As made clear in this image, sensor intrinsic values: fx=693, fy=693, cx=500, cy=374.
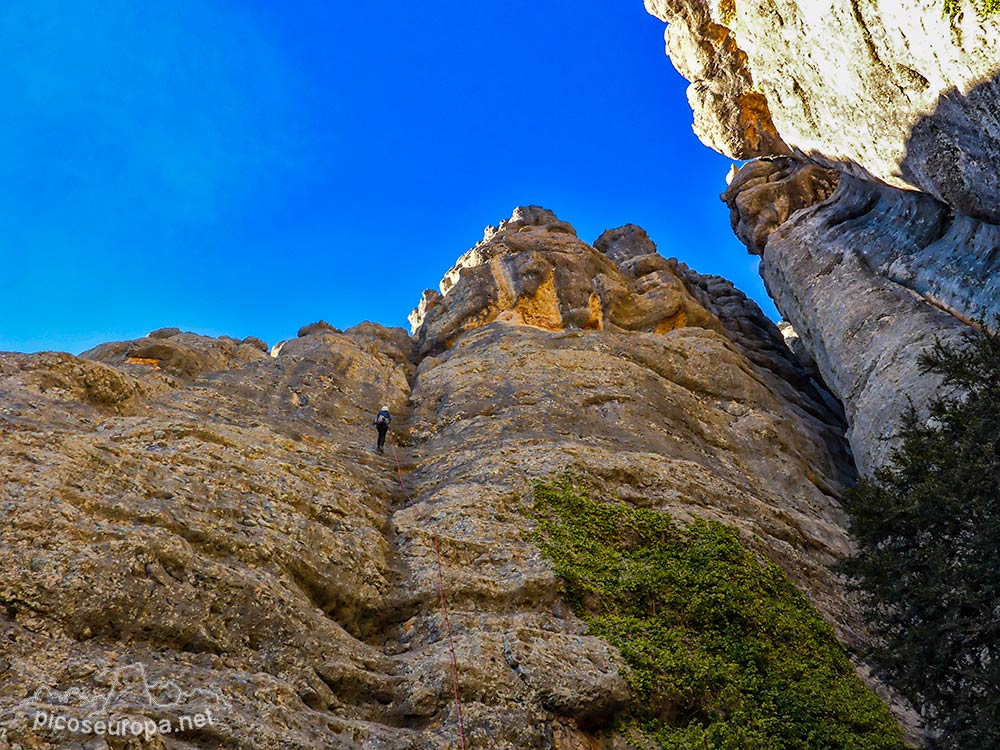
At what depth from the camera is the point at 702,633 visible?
17.4 meters

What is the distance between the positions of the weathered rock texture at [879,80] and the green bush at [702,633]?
17.7 metres

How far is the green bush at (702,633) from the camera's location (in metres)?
14.6

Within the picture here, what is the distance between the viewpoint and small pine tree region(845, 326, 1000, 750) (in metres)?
12.0

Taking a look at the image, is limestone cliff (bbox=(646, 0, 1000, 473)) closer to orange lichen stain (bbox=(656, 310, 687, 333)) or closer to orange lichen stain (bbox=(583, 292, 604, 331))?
orange lichen stain (bbox=(656, 310, 687, 333))

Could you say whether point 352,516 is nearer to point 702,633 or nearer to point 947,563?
point 702,633

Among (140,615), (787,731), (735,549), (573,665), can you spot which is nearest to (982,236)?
(735,549)

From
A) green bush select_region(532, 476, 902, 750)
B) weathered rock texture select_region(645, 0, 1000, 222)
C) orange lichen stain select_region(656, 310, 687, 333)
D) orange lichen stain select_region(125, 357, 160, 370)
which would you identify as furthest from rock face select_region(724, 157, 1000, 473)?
orange lichen stain select_region(125, 357, 160, 370)

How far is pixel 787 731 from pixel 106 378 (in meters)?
21.8

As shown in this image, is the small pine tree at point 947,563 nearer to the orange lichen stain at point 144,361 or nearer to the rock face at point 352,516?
the rock face at point 352,516

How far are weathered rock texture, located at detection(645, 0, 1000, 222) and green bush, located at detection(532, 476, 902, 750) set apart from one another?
17.7m

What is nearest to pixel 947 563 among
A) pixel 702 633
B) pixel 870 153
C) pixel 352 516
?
pixel 702 633

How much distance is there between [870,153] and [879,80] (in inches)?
240

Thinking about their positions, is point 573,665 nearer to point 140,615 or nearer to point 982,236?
point 140,615

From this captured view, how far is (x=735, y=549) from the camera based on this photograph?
20.8 metres
